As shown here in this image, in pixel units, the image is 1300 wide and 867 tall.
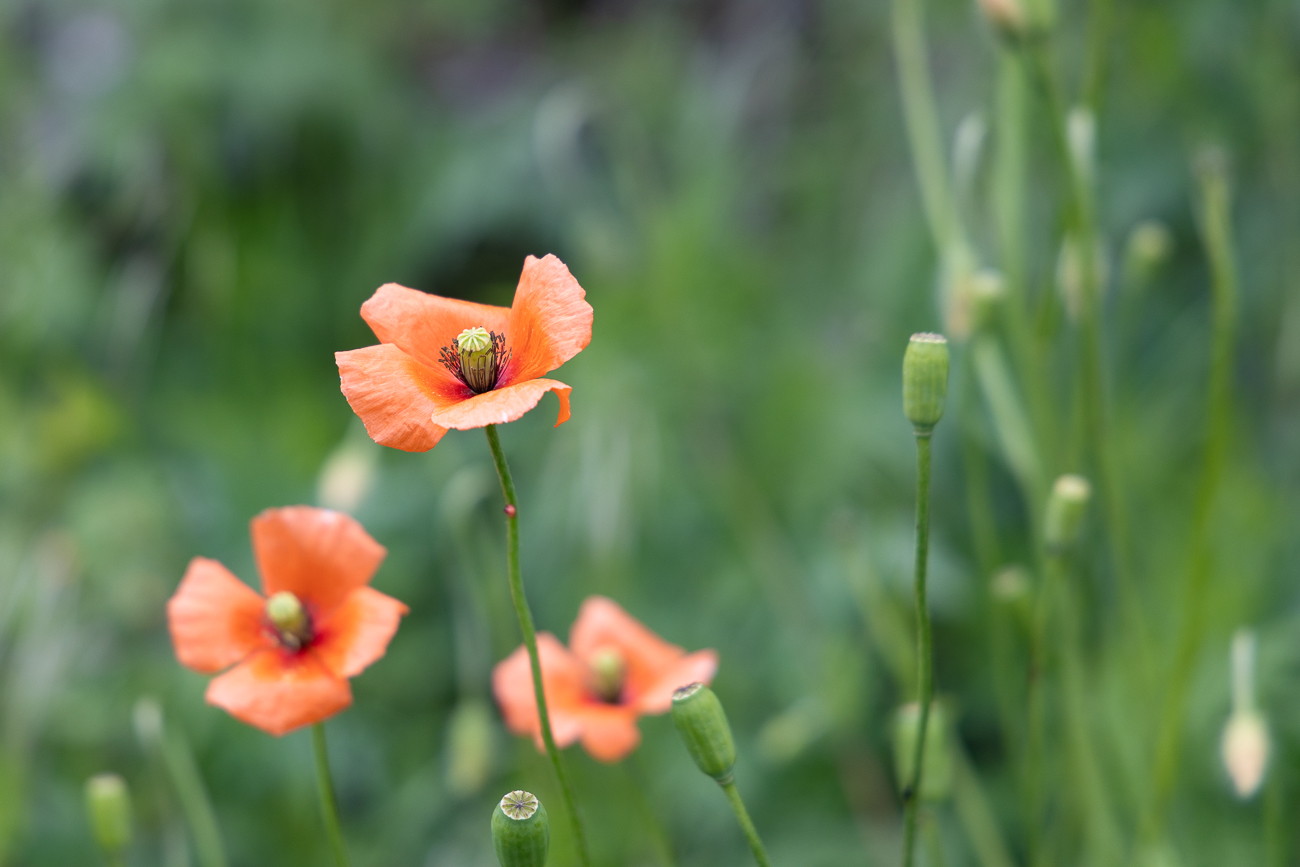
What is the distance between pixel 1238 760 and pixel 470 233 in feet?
4.17

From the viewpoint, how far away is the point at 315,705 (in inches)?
15.8

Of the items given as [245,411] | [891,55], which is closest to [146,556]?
[245,411]

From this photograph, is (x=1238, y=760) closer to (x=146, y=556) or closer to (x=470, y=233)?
(x=146, y=556)

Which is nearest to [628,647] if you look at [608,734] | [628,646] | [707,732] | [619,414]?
[628,646]

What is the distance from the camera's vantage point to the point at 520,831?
1.16 feet

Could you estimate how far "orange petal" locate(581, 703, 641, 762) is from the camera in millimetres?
477

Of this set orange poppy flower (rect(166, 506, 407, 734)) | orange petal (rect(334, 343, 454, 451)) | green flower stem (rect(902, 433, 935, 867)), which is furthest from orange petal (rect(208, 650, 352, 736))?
green flower stem (rect(902, 433, 935, 867))

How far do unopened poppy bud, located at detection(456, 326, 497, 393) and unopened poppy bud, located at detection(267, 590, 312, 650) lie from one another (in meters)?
0.12

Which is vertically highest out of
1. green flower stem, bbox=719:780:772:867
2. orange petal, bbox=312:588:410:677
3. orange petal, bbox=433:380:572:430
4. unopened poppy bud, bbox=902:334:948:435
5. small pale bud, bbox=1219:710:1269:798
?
orange petal, bbox=433:380:572:430

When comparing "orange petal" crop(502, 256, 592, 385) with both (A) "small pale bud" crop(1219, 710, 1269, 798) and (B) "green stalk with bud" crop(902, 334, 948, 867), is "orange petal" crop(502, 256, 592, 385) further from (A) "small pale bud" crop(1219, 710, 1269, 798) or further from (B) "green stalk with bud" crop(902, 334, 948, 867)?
(A) "small pale bud" crop(1219, 710, 1269, 798)

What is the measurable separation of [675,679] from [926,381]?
21cm

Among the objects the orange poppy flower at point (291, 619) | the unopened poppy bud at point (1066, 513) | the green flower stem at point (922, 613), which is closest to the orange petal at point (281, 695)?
the orange poppy flower at point (291, 619)

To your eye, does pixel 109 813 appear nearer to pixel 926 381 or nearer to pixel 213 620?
pixel 213 620

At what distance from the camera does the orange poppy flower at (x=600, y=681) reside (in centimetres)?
48
